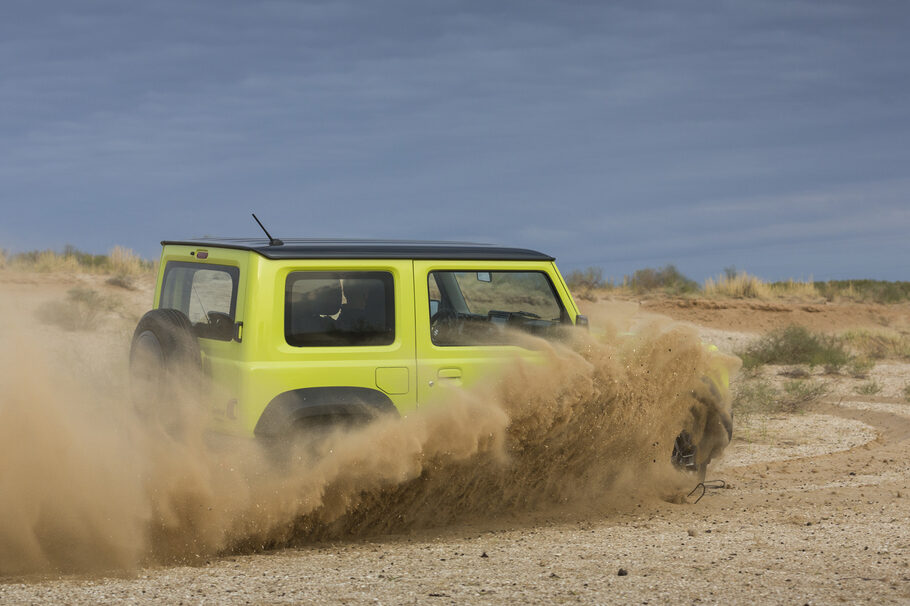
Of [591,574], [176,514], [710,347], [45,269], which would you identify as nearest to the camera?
[591,574]

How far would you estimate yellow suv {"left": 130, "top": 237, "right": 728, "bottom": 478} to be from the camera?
5.86m

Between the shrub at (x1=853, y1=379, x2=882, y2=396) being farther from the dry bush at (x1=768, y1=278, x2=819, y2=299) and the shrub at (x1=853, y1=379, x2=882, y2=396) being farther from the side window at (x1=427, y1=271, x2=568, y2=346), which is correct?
the dry bush at (x1=768, y1=278, x2=819, y2=299)

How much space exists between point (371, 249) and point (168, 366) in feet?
5.11

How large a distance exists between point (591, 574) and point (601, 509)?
2.08 meters

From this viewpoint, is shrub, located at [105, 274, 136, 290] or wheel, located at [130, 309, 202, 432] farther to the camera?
shrub, located at [105, 274, 136, 290]

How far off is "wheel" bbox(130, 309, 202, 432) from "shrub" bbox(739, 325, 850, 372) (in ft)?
56.6

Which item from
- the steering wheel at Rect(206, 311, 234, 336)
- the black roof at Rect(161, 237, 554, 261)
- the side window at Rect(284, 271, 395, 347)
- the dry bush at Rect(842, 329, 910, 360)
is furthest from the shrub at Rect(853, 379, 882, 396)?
the steering wheel at Rect(206, 311, 234, 336)

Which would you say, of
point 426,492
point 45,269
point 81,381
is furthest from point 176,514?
point 45,269

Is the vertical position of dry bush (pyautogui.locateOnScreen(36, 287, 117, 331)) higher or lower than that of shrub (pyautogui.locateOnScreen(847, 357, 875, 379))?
higher

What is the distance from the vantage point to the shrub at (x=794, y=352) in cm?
2153

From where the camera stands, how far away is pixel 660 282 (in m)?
41.6

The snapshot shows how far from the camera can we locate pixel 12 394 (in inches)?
237

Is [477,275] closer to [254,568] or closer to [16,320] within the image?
[254,568]

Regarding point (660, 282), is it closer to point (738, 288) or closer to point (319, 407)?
point (738, 288)
